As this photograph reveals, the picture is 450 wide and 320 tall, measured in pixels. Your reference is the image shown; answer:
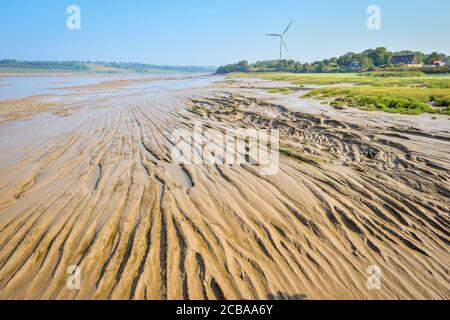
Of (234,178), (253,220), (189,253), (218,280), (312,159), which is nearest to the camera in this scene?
(218,280)

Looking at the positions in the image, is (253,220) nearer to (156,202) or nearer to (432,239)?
(156,202)

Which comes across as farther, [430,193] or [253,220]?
[430,193]

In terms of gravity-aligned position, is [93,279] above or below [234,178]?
below

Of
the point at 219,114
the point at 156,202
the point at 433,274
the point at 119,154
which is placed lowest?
the point at 433,274

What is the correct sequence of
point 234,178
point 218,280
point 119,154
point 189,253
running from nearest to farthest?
point 218,280 → point 189,253 → point 234,178 → point 119,154

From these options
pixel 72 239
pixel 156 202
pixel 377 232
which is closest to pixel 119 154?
pixel 156 202

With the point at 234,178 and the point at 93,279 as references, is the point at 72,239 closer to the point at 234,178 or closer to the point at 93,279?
the point at 93,279
